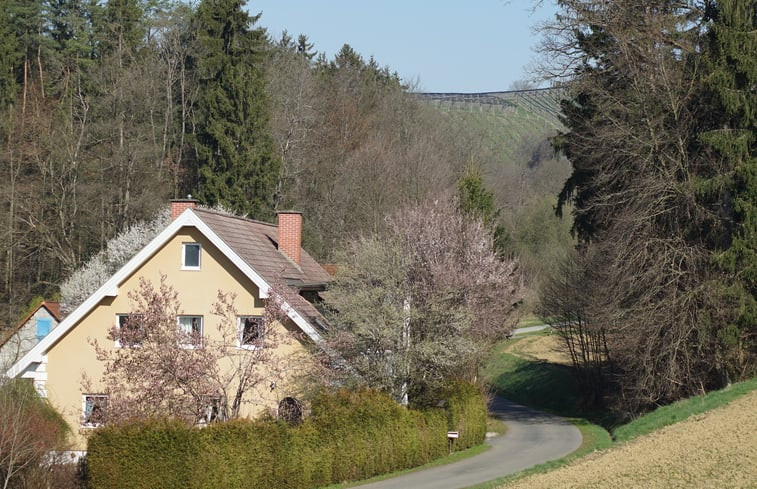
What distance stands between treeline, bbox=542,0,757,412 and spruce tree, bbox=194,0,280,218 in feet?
75.7

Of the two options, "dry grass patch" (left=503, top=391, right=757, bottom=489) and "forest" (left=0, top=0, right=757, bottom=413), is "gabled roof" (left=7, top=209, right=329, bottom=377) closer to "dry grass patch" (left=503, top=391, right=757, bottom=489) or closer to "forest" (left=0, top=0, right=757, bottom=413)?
"forest" (left=0, top=0, right=757, bottom=413)

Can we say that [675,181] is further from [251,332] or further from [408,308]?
[251,332]

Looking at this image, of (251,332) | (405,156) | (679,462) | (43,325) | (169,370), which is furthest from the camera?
(405,156)

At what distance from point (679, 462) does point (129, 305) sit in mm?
17656

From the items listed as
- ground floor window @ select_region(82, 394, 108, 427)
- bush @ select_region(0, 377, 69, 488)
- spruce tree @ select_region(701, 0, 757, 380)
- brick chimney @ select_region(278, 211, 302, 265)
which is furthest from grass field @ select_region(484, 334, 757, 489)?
brick chimney @ select_region(278, 211, 302, 265)

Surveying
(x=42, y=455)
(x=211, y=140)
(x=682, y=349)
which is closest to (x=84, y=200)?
(x=211, y=140)

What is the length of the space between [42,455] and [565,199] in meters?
24.1

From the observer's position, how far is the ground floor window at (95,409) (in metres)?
24.6

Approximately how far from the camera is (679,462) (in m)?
18.0

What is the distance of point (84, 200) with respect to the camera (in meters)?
50.3

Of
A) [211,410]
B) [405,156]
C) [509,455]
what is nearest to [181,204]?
[211,410]

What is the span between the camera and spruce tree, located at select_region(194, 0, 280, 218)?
Result: 169ft

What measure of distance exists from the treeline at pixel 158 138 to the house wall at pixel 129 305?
19.1 metres

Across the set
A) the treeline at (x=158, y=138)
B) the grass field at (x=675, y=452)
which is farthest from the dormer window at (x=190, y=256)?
the treeline at (x=158, y=138)
